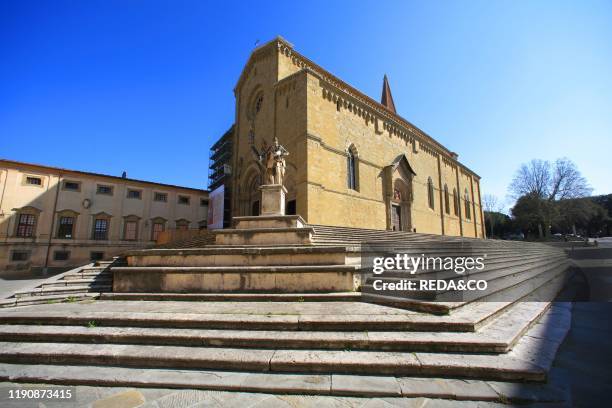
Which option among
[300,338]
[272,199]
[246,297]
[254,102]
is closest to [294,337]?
[300,338]

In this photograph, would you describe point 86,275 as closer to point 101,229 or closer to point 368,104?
point 368,104

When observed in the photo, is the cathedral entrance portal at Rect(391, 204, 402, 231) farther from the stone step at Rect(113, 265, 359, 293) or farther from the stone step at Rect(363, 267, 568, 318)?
the stone step at Rect(113, 265, 359, 293)

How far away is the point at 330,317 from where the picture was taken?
152 inches

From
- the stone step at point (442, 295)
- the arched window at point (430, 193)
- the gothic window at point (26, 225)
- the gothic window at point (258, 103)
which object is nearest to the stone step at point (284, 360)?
the stone step at point (442, 295)

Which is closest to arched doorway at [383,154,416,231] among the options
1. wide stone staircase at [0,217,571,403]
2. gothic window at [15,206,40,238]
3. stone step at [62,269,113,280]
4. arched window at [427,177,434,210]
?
arched window at [427,177,434,210]

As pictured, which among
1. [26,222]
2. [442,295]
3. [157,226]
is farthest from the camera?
[157,226]

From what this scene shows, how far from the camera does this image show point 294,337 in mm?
3406

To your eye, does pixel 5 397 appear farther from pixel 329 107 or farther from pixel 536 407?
pixel 329 107

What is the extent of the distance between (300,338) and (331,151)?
1443 centimetres

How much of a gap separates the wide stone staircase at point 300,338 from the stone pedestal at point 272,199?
405cm

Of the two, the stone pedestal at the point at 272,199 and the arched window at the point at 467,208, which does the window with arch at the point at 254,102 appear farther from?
the arched window at the point at 467,208

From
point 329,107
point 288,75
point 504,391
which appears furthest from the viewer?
point 288,75

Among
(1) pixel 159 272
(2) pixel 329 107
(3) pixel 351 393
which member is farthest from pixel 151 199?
(3) pixel 351 393

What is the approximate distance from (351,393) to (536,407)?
1.57 metres
